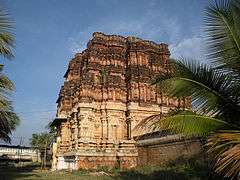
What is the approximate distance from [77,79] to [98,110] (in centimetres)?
631

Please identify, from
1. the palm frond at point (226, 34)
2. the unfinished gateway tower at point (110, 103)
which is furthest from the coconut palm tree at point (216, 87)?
the unfinished gateway tower at point (110, 103)

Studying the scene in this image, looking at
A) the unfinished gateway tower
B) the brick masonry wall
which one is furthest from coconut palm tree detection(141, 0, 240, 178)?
the unfinished gateway tower

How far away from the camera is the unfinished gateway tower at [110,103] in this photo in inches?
1092

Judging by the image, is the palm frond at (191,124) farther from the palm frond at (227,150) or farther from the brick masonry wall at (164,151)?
the brick masonry wall at (164,151)

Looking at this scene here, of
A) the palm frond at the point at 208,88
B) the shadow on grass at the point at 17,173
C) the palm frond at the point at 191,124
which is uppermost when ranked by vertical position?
the palm frond at the point at 208,88

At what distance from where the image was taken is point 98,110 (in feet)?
98.7

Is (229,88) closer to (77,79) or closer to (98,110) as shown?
(98,110)

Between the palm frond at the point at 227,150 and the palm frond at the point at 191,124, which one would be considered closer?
the palm frond at the point at 227,150

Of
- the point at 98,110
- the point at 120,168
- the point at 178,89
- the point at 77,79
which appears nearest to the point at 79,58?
the point at 77,79

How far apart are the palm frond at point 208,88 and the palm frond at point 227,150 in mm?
698

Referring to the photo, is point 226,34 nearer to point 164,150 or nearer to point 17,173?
point 164,150

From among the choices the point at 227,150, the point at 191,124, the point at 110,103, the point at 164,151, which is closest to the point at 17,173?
the point at 110,103

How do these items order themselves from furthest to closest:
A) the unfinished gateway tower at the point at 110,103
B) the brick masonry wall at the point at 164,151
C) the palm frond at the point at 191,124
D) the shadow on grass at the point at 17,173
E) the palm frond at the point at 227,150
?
the unfinished gateway tower at the point at 110,103
the shadow on grass at the point at 17,173
the brick masonry wall at the point at 164,151
the palm frond at the point at 191,124
the palm frond at the point at 227,150

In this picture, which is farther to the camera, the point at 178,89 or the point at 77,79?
the point at 77,79
